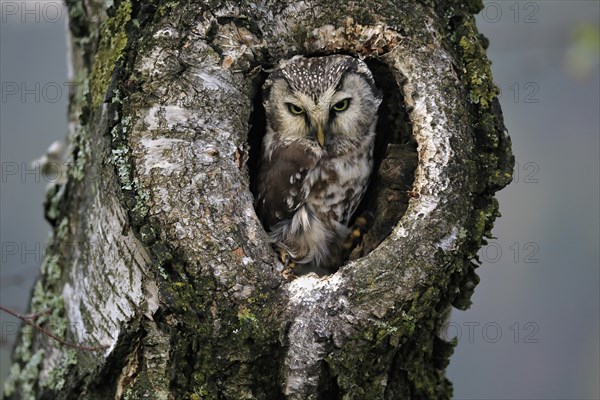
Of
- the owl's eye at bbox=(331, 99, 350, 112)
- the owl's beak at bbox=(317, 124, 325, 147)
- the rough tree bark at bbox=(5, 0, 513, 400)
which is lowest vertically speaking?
the rough tree bark at bbox=(5, 0, 513, 400)

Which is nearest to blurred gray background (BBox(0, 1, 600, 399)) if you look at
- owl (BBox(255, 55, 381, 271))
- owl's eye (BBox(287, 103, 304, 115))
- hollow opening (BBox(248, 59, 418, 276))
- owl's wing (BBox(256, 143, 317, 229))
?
hollow opening (BBox(248, 59, 418, 276))

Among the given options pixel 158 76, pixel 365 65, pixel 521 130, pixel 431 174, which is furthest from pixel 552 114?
pixel 158 76

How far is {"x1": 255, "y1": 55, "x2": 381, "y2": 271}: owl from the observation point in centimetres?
363

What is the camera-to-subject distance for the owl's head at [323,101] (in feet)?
11.6

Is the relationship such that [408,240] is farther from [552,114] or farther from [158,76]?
[552,114]

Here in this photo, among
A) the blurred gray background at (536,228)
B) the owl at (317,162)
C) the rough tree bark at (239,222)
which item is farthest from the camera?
the blurred gray background at (536,228)

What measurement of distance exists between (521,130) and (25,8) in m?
4.47

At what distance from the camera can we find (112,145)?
9.68 ft

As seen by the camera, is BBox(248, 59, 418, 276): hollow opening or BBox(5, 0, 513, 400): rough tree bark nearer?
BBox(5, 0, 513, 400): rough tree bark

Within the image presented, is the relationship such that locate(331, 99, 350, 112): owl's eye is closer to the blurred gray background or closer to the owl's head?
the owl's head

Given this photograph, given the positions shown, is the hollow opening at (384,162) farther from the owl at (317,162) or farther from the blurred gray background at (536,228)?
the blurred gray background at (536,228)

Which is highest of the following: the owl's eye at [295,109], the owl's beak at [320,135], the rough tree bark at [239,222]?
the owl's eye at [295,109]

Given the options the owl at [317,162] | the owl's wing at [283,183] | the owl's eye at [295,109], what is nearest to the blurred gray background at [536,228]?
the owl at [317,162]

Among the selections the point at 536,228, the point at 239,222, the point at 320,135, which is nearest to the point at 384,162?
the point at 320,135
